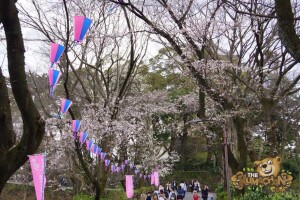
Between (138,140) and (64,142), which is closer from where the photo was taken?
(64,142)

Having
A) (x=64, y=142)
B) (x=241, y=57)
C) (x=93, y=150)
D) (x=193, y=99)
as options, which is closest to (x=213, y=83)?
(x=241, y=57)

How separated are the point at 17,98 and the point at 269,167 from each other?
11.2m

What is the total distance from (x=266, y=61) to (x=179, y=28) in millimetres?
4685

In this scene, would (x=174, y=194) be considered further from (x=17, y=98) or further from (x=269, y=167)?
(x=17, y=98)

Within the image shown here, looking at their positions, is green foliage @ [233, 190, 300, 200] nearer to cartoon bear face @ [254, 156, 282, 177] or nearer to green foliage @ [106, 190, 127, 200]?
cartoon bear face @ [254, 156, 282, 177]

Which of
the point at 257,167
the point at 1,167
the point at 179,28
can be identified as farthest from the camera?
the point at 257,167

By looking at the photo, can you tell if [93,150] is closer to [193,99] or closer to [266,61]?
[266,61]

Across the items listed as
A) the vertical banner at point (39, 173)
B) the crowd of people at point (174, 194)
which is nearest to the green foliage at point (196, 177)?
the crowd of people at point (174, 194)

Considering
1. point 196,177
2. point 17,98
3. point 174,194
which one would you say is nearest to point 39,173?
point 17,98

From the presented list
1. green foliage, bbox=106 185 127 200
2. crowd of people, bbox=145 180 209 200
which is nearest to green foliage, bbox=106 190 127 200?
green foliage, bbox=106 185 127 200

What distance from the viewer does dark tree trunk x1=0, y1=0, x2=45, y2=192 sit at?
398 centimetres

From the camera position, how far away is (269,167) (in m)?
13.6

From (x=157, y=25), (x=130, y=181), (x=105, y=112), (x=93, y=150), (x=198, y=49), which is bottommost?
(x=130, y=181)

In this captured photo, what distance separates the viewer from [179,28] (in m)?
11.6
